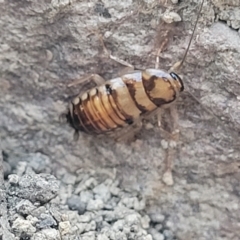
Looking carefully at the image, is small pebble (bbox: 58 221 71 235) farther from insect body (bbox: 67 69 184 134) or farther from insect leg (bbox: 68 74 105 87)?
insect leg (bbox: 68 74 105 87)

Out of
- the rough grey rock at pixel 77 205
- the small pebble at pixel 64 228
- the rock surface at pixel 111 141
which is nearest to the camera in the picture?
the small pebble at pixel 64 228

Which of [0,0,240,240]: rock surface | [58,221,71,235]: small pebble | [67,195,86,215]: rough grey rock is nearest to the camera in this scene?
[58,221,71,235]: small pebble

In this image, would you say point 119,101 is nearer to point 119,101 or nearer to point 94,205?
point 119,101

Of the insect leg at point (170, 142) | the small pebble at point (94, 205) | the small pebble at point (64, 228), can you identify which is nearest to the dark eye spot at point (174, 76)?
the insect leg at point (170, 142)

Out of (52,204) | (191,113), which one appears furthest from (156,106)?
(52,204)

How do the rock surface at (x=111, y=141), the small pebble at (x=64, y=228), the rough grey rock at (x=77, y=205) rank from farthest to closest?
1. the rough grey rock at (x=77, y=205)
2. the rock surface at (x=111, y=141)
3. the small pebble at (x=64, y=228)

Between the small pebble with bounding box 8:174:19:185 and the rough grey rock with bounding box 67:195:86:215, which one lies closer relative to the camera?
the small pebble with bounding box 8:174:19:185

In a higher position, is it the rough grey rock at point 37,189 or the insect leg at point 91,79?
the insect leg at point 91,79

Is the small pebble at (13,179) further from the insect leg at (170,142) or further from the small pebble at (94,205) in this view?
the insect leg at (170,142)

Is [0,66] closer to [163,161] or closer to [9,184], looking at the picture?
[9,184]

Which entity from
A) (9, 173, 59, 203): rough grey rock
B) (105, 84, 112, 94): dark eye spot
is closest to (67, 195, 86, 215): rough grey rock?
(9, 173, 59, 203): rough grey rock
